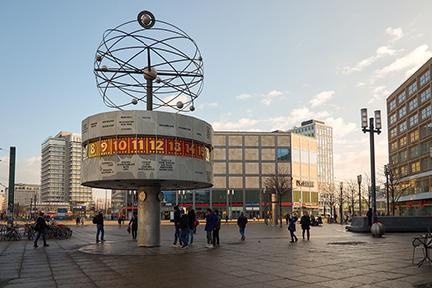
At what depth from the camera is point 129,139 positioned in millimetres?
20484

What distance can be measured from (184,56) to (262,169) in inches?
3635

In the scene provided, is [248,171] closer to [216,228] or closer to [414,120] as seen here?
[414,120]

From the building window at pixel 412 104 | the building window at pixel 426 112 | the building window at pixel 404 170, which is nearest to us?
the building window at pixel 426 112

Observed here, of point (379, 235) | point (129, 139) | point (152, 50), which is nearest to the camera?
point (129, 139)

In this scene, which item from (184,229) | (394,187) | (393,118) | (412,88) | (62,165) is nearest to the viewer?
(184,229)

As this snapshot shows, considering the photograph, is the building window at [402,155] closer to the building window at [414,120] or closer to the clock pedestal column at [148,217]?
the building window at [414,120]

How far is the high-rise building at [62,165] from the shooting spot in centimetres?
17038

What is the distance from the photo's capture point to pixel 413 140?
8662 centimetres

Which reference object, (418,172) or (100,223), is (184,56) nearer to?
(100,223)

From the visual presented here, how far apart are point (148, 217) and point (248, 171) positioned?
92856mm

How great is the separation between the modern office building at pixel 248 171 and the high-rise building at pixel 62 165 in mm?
65910

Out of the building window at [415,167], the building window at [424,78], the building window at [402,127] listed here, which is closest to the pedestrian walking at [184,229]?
the building window at [424,78]

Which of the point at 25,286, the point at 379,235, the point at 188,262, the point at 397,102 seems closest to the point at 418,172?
the point at 397,102

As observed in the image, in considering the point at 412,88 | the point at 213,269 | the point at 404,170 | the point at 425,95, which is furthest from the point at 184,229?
the point at 404,170
